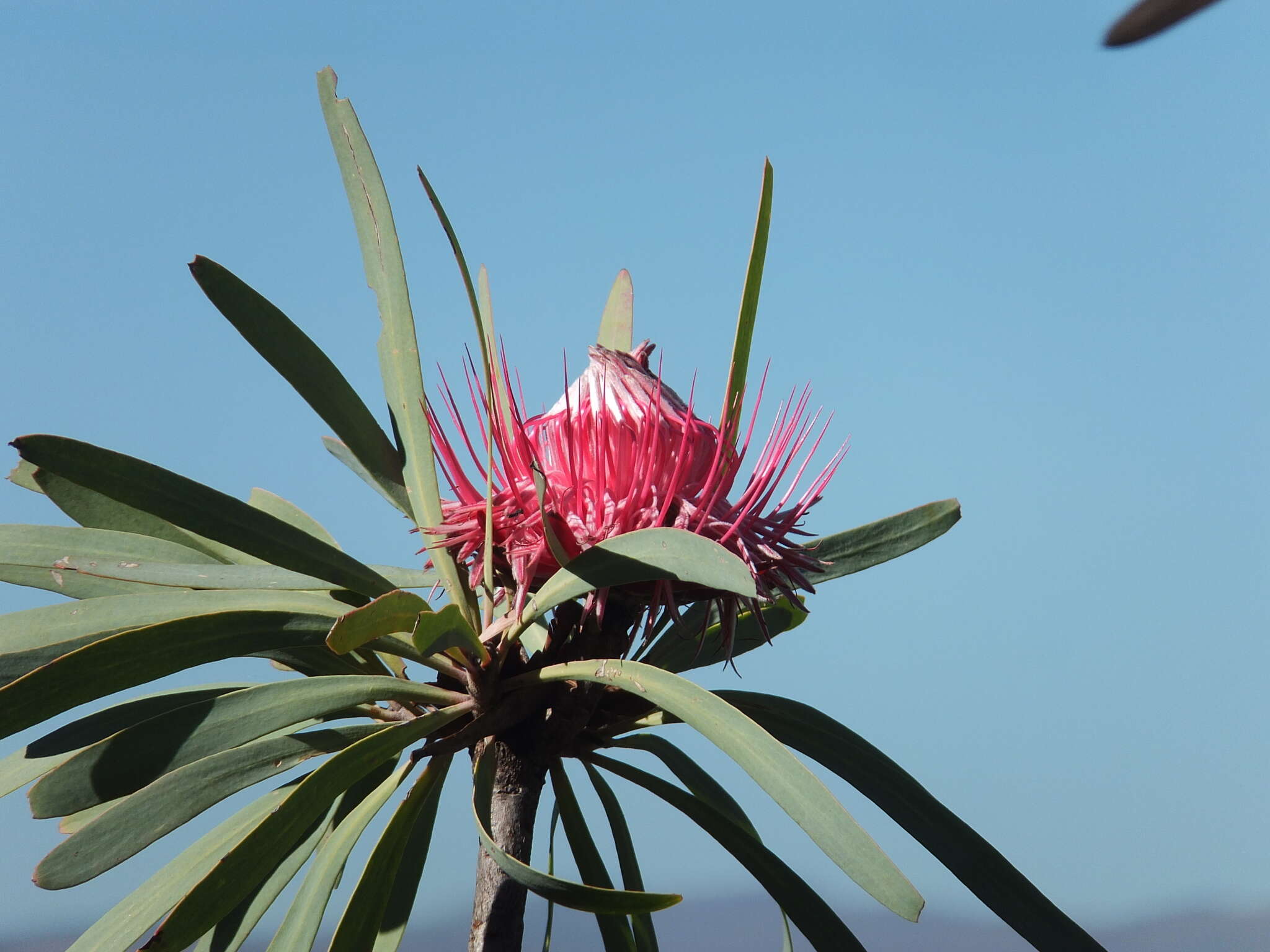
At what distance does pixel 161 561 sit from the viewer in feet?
2.20

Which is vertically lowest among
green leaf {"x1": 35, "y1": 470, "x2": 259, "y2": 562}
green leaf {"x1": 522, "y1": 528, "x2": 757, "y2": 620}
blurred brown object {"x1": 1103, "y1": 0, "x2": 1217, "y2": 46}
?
green leaf {"x1": 522, "y1": 528, "x2": 757, "y2": 620}

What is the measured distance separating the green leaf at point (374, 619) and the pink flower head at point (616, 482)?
7 centimetres

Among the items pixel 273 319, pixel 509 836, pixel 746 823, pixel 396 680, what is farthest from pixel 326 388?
pixel 746 823

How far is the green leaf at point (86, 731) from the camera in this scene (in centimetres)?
61

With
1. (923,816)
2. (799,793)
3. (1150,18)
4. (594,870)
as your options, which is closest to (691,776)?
(594,870)

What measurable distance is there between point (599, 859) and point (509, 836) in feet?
0.34

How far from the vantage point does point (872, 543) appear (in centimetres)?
84

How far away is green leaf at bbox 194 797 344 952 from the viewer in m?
0.72

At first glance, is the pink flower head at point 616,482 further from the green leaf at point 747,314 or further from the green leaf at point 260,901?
the green leaf at point 260,901

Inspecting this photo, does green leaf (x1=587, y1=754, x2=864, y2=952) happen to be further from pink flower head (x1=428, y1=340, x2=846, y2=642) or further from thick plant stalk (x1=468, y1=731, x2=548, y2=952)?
pink flower head (x1=428, y1=340, x2=846, y2=642)

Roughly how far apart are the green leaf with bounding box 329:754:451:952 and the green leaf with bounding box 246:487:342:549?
0.87 feet

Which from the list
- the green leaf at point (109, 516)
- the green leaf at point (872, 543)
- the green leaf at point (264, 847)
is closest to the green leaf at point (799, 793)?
the green leaf at point (264, 847)

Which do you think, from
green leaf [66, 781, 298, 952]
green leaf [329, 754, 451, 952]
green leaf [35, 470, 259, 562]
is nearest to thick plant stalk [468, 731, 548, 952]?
green leaf [329, 754, 451, 952]

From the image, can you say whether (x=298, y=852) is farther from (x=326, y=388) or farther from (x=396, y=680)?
(x=326, y=388)
